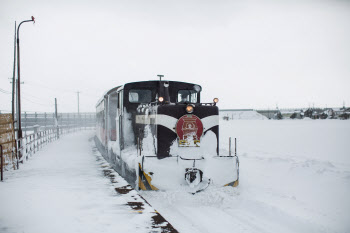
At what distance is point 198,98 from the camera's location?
26.0 ft

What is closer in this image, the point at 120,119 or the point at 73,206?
the point at 73,206

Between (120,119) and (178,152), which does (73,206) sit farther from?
(120,119)

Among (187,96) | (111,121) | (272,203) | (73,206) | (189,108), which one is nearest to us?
(73,206)

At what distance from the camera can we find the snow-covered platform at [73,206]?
12.2 feet

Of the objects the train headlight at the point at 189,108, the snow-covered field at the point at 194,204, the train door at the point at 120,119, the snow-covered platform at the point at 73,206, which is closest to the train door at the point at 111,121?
the train door at the point at 120,119

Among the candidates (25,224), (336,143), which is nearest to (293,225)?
(25,224)

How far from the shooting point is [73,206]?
4598 millimetres

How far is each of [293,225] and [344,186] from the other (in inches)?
105

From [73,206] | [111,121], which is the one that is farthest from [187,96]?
[73,206]

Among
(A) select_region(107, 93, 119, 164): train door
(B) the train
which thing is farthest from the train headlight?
(A) select_region(107, 93, 119, 164): train door

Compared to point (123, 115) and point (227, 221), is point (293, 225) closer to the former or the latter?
point (227, 221)

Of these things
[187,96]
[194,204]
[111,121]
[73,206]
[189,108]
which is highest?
[187,96]

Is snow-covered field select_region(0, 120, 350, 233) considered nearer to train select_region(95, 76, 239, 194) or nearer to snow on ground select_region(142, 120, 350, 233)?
snow on ground select_region(142, 120, 350, 233)

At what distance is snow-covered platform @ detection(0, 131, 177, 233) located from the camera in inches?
146
